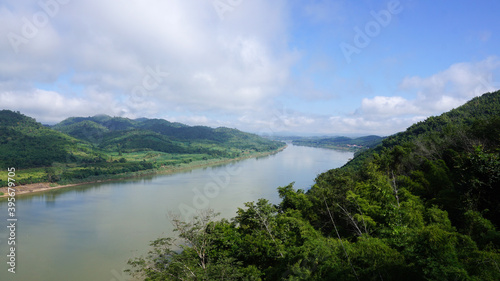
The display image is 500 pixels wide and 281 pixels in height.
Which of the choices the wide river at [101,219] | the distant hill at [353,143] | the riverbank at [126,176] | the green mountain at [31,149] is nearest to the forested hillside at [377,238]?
the wide river at [101,219]

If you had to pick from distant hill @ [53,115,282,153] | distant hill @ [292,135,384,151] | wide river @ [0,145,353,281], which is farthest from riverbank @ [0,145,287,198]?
distant hill @ [292,135,384,151]

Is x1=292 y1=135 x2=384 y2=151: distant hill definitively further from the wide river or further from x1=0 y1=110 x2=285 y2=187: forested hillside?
the wide river

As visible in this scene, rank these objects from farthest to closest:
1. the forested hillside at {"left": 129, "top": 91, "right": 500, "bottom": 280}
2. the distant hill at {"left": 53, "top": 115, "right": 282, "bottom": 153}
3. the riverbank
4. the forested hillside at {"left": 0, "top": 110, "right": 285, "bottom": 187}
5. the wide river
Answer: the distant hill at {"left": 53, "top": 115, "right": 282, "bottom": 153} < the forested hillside at {"left": 0, "top": 110, "right": 285, "bottom": 187} < the riverbank < the wide river < the forested hillside at {"left": 129, "top": 91, "right": 500, "bottom": 280}

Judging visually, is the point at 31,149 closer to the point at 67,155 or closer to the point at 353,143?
the point at 67,155

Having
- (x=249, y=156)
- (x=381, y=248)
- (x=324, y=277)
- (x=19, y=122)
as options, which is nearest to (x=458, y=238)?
(x=381, y=248)

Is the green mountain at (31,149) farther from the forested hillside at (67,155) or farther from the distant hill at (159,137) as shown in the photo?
the distant hill at (159,137)

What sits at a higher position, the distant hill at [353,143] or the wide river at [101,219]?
the distant hill at [353,143]

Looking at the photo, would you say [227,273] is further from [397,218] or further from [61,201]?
[61,201]

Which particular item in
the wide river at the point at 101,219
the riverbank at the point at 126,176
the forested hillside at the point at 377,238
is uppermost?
the forested hillside at the point at 377,238

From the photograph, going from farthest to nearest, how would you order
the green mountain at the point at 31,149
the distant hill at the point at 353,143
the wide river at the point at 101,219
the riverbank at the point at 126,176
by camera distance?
the distant hill at the point at 353,143
the green mountain at the point at 31,149
the riverbank at the point at 126,176
the wide river at the point at 101,219

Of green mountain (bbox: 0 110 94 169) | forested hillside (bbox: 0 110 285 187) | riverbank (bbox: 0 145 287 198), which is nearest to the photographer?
riverbank (bbox: 0 145 287 198)

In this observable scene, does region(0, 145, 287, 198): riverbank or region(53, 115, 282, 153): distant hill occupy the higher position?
region(53, 115, 282, 153): distant hill
